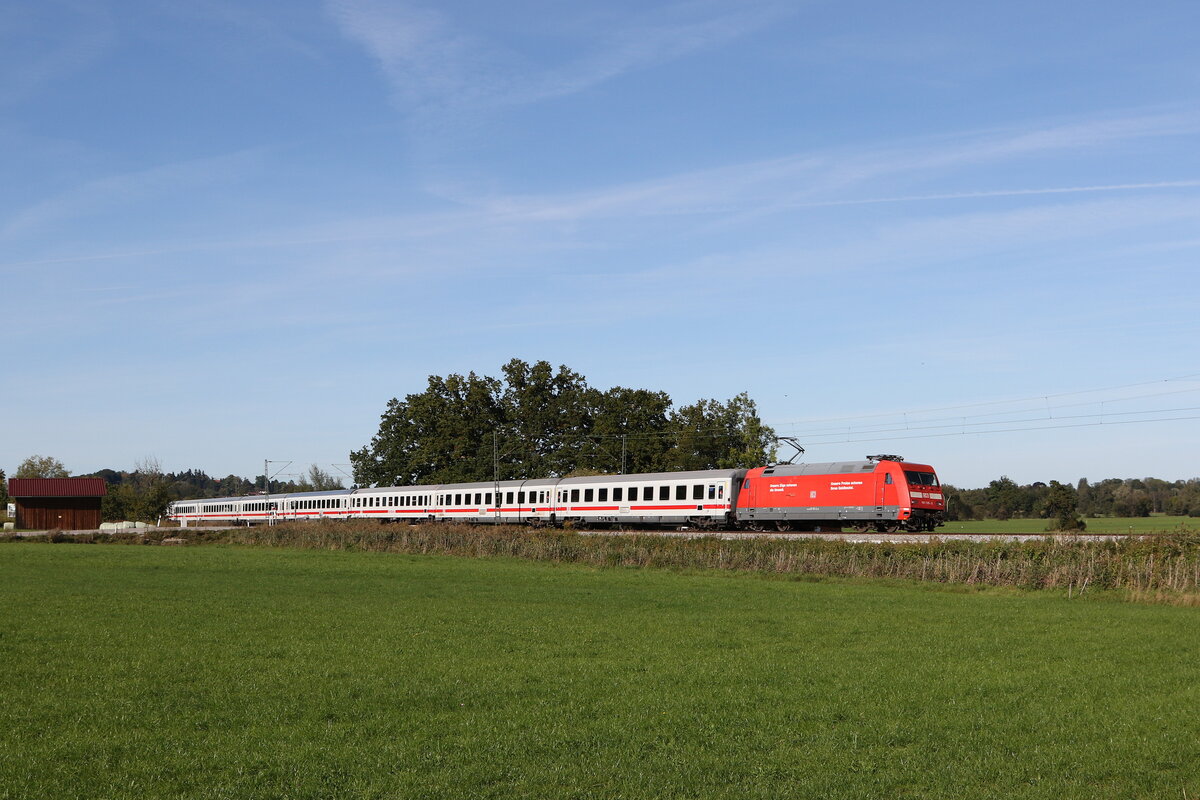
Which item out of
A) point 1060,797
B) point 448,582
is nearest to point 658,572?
point 448,582

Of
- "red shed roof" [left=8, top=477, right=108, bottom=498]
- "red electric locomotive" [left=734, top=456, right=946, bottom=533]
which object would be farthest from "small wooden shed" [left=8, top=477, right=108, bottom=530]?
"red electric locomotive" [left=734, top=456, right=946, bottom=533]

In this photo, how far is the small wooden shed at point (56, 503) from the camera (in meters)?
89.2

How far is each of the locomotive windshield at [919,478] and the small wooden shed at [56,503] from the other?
6957cm

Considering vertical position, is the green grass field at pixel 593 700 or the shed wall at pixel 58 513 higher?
the shed wall at pixel 58 513

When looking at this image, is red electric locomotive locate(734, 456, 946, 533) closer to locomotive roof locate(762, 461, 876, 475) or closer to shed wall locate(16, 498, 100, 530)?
locomotive roof locate(762, 461, 876, 475)

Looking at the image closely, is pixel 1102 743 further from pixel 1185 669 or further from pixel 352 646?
pixel 352 646

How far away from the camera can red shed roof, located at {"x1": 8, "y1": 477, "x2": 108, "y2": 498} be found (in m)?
90.0

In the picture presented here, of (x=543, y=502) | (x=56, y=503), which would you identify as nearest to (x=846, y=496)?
(x=543, y=502)

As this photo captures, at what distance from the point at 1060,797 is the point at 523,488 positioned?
2579 inches

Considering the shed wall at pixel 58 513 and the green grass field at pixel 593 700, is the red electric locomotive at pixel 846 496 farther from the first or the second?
the shed wall at pixel 58 513

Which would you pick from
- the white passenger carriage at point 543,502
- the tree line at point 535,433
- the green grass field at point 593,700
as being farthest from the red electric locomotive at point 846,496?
the tree line at point 535,433

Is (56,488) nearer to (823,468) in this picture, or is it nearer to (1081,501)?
(823,468)

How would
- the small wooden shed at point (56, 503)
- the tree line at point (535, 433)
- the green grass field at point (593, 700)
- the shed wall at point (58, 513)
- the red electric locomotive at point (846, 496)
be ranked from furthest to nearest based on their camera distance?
the tree line at point (535, 433) < the small wooden shed at point (56, 503) < the shed wall at point (58, 513) < the red electric locomotive at point (846, 496) < the green grass field at point (593, 700)

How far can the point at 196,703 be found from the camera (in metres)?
14.0
